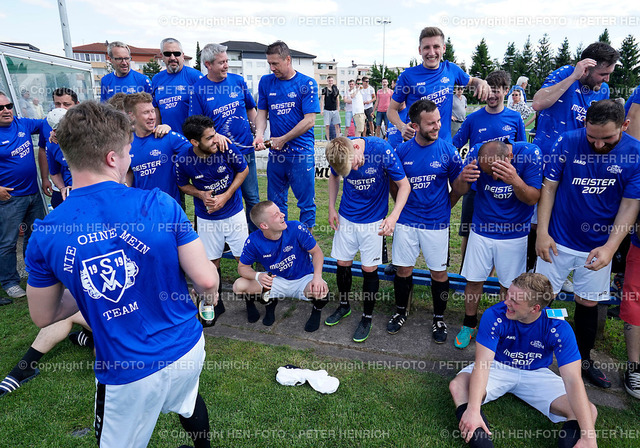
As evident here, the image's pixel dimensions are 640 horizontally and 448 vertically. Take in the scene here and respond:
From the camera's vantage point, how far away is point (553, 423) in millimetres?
3051

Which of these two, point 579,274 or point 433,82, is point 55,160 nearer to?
point 433,82

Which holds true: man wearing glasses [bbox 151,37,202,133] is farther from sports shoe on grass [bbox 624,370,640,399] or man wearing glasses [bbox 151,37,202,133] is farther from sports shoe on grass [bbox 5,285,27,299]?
sports shoe on grass [bbox 624,370,640,399]

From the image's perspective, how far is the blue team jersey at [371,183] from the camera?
13.5 feet

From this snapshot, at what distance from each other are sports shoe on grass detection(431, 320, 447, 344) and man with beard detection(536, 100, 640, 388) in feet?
3.71

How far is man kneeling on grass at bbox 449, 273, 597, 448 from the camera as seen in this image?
9.01ft

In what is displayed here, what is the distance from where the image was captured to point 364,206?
4332 millimetres

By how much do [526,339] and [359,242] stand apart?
6.41 feet

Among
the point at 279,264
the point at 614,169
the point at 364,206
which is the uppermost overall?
the point at 614,169

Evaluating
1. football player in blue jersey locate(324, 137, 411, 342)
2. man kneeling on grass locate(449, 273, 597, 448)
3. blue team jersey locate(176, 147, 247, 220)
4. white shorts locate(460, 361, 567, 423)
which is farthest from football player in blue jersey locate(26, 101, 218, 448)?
blue team jersey locate(176, 147, 247, 220)

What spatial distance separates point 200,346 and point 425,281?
3.32 m

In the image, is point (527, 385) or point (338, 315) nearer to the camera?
point (527, 385)

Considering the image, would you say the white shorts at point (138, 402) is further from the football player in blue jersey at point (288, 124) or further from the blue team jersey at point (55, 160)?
the blue team jersey at point (55, 160)

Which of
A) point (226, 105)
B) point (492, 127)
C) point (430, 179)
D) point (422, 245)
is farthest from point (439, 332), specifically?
point (226, 105)

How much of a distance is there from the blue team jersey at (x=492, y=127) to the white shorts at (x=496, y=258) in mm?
1444
